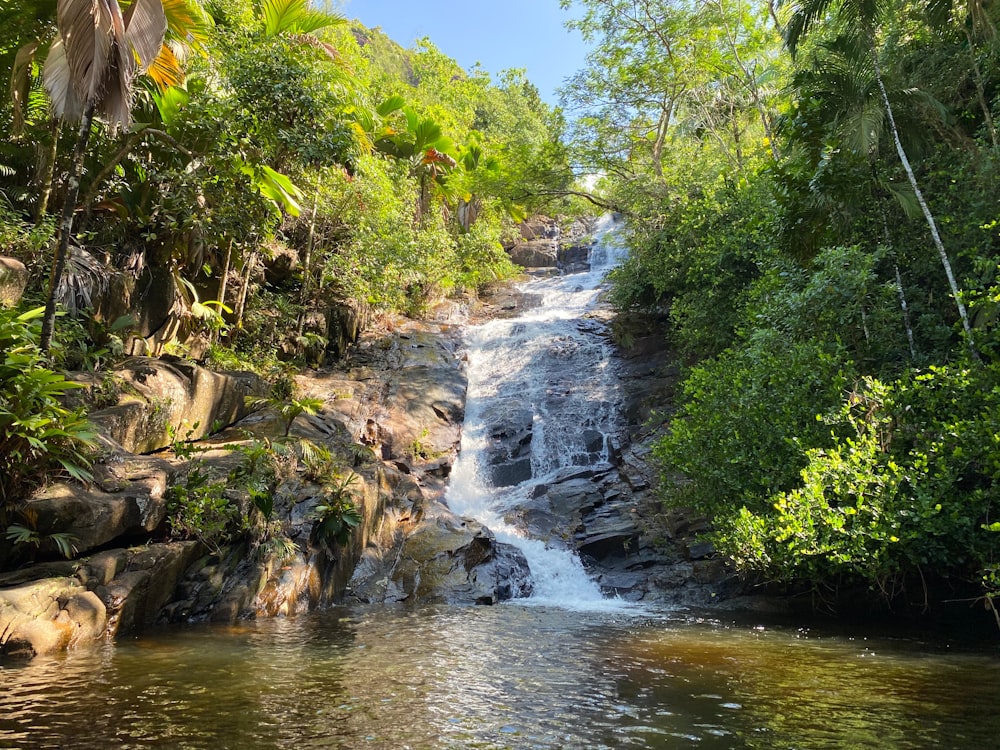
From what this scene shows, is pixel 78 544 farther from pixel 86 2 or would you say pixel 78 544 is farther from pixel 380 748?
pixel 86 2

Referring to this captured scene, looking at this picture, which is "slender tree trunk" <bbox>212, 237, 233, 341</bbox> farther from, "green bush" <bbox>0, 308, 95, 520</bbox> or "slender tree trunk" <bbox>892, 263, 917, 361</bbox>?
"slender tree trunk" <bbox>892, 263, 917, 361</bbox>

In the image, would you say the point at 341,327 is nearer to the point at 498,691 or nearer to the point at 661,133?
the point at 661,133

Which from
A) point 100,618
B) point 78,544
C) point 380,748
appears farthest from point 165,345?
point 380,748

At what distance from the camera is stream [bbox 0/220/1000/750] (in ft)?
14.5

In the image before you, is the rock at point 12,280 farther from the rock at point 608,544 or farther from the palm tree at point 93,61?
the rock at point 608,544

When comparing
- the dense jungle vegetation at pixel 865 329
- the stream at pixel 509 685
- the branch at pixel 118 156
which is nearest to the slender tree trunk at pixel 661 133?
the dense jungle vegetation at pixel 865 329

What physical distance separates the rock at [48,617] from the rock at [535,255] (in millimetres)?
29464

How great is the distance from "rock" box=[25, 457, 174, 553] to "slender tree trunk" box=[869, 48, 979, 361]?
11.1m

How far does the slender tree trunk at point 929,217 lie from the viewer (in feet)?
28.4

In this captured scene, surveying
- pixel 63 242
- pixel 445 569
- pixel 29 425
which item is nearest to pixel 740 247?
pixel 445 569

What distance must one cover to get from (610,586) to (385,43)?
53360mm

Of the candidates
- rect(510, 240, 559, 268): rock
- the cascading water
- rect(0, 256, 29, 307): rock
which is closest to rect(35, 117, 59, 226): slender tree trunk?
rect(0, 256, 29, 307): rock

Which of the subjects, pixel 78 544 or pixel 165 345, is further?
pixel 165 345

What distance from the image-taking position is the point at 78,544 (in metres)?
7.87
